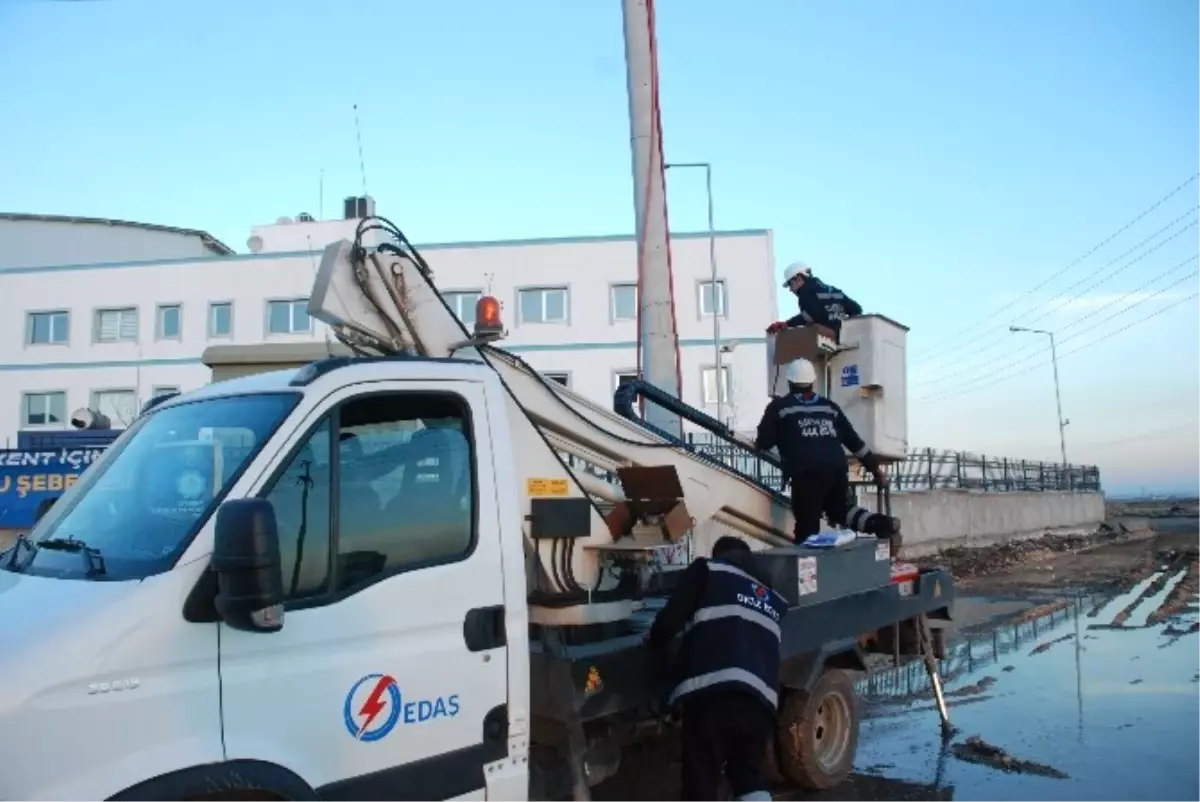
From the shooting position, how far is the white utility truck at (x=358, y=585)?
2.81 meters

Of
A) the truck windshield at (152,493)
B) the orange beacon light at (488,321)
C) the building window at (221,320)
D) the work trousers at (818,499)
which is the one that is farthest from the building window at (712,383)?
the truck windshield at (152,493)

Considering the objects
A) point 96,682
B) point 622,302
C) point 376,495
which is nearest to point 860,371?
point 376,495

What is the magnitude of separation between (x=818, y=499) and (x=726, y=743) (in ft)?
7.25

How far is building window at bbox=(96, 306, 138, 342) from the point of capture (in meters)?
33.4

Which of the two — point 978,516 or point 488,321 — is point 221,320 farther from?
point 488,321

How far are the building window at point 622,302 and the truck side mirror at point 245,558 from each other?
28193 millimetres

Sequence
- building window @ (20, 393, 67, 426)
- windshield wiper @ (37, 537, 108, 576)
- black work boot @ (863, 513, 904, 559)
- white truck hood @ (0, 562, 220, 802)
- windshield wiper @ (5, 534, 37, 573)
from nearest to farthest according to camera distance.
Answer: white truck hood @ (0, 562, 220, 802), windshield wiper @ (37, 537, 108, 576), windshield wiper @ (5, 534, 37, 573), black work boot @ (863, 513, 904, 559), building window @ (20, 393, 67, 426)

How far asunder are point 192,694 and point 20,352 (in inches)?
1451

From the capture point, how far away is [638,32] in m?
7.75

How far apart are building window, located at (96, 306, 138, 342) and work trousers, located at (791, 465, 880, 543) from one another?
3232 centimetres

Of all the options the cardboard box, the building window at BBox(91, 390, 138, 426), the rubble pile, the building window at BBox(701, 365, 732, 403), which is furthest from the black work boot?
the building window at BBox(91, 390, 138, 426)

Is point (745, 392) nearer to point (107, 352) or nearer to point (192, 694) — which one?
point (107, 352)

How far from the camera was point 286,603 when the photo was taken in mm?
3176

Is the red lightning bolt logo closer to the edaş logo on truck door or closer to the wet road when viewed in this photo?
the edaş logo on truck door
